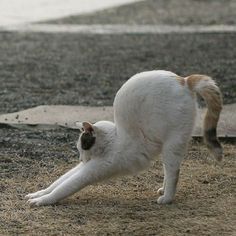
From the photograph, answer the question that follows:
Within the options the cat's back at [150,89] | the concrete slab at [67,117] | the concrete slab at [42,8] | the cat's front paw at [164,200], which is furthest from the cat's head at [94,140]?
the concrete slab at [42,8]

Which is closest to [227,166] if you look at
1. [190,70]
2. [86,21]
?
[190,70]

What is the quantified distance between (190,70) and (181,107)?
575 centimetres

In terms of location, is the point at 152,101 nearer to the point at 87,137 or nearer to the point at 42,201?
the point at 87,137

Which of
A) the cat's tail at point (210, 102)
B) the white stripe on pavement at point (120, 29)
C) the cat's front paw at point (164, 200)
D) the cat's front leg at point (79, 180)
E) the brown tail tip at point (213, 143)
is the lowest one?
the white stripe on pavement at point (120, 29)

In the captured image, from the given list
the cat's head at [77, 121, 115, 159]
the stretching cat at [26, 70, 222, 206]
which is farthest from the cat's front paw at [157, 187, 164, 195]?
the cat's head at [77, 121, 115, 159]

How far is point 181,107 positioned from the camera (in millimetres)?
4758

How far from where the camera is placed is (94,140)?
4895mm

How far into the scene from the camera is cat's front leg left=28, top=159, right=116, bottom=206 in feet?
15.6

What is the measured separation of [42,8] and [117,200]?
49.4 ft

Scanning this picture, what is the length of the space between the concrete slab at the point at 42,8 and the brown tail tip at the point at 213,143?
11.6 meters

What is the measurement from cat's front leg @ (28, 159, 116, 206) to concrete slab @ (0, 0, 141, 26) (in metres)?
11.5

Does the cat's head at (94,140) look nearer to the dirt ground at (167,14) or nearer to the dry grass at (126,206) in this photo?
the dry grass at (126,206)

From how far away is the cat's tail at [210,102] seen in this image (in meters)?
4.86

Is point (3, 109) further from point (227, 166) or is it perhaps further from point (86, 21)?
point (86, 21)
